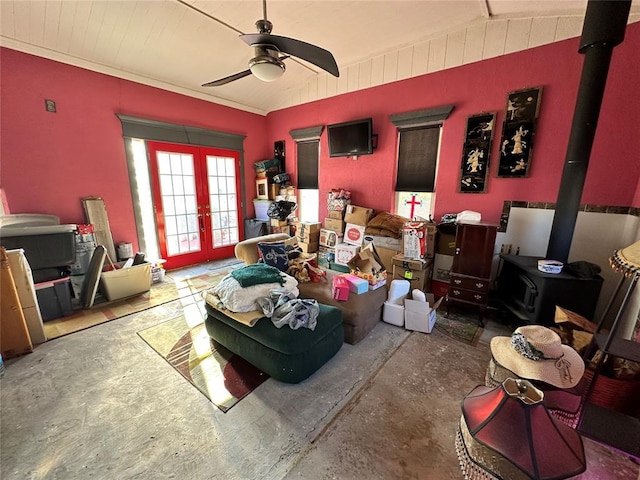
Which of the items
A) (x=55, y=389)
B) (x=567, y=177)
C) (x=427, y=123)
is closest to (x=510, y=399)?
(x=567, y=177)

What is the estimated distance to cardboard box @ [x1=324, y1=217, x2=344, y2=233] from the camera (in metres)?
4.22

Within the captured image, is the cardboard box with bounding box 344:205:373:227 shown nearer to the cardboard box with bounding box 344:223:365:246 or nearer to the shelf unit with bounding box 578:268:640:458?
the cardboard box with bounding box 344:223:365:246

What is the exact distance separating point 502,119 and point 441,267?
1.86m

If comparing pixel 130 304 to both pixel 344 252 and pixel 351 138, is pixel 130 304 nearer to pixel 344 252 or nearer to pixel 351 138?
pixel 344 252

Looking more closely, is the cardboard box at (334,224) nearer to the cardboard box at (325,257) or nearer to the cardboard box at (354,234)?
the cardboard box at (354,234)

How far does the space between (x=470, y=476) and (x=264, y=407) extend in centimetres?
144

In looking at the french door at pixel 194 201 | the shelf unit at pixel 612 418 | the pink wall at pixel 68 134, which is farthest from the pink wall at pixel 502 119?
the pink wall at pixel 68 134

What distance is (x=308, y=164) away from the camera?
4.89m

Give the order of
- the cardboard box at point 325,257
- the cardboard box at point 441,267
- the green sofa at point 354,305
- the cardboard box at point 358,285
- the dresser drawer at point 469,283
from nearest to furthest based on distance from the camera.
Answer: the green sofa at point 354,305 < the cardboard box at point 358,285 < the dresser drawer at point 469,283 < the cardboard box at point 441,267 < the cardboard box at point 325,257

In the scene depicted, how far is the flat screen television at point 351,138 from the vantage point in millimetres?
3860

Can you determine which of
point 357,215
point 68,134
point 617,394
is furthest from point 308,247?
point 617,394

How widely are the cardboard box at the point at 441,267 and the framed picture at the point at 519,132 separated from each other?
1178 mm

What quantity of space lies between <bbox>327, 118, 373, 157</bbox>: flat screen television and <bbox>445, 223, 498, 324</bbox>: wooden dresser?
6.37 ft

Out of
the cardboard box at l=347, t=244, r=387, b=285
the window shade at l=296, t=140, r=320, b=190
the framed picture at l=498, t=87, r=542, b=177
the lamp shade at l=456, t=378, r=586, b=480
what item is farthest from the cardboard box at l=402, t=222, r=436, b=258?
the lamp shade at l=456, t=378, r=586, b=480
